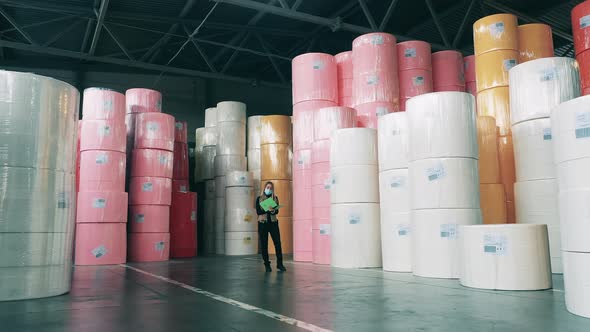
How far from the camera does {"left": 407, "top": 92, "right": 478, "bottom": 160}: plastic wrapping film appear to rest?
5473 millimetres

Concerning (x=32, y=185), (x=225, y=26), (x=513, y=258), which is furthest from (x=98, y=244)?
(x=513, y=258)

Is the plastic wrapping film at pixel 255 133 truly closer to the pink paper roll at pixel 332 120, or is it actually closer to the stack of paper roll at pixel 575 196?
the pink paper roll at pixel 332 120

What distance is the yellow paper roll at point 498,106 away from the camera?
6.98 m

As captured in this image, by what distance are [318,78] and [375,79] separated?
39.4 inches

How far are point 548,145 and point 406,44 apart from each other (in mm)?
3515

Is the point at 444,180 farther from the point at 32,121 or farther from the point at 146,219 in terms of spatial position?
the point at 146,219

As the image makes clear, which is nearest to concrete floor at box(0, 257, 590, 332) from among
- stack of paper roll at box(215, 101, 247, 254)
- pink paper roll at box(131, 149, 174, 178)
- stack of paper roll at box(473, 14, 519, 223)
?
stack of paper roll at box(473, 14, 519, 223)

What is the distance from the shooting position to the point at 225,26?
12.6 m

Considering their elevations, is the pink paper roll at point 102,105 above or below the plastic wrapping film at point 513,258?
above

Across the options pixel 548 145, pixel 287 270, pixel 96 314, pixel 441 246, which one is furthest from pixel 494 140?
pixel 96 314

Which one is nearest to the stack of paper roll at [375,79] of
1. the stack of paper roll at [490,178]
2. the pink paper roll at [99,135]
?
the stack of paper roll at [490,178]

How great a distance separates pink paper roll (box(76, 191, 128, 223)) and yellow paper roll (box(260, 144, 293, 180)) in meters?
3.14

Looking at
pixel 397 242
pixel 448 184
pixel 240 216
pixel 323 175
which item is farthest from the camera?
pixel 240 216

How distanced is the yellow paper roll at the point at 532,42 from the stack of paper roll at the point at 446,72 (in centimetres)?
152
